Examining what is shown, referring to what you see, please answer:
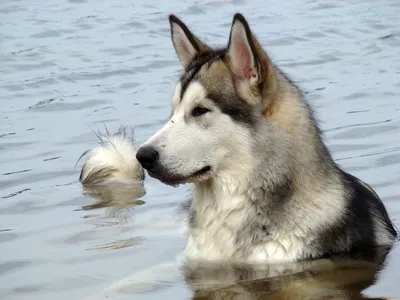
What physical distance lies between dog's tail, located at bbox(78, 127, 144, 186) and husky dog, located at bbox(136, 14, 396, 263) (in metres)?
2.02

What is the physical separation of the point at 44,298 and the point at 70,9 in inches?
448

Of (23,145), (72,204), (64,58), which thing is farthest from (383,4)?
(72,204)

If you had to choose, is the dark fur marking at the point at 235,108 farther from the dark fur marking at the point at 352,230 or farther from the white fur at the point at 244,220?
the dark fur marking at the point at 352,230

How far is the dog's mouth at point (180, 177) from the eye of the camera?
5.61 m

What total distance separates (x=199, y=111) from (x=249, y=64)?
15.2 inches

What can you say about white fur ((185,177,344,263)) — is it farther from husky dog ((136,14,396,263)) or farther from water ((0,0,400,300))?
water ((0,0,400,300))

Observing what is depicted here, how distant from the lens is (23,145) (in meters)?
9.26

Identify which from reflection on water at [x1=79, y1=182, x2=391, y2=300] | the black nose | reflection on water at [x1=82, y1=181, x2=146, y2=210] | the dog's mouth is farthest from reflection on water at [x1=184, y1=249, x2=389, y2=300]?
reflection on water at [x1=82, y1=181, x2=146, y2=210]

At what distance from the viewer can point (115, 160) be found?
26.1 ft

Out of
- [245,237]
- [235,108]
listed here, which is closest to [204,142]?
[235,108]

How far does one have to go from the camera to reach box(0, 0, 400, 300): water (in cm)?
611

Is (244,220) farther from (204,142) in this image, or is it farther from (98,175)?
(98,175)

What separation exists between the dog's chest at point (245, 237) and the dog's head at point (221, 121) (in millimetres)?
253

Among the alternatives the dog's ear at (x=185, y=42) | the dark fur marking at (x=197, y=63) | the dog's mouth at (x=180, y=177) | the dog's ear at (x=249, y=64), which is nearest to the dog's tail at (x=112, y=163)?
the dog's ear at (x=185, y=42)
